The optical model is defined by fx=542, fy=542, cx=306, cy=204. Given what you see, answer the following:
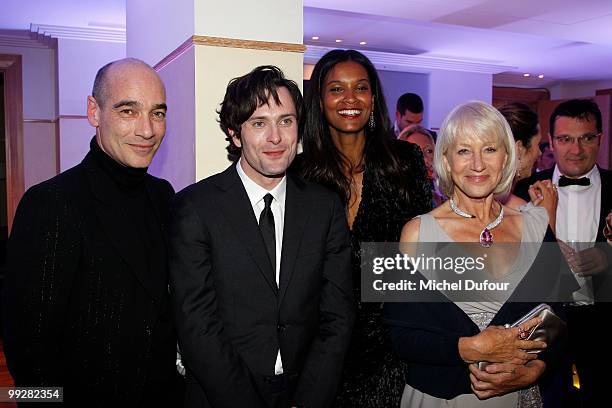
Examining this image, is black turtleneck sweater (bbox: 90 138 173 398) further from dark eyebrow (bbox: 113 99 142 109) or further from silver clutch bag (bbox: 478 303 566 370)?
silver clutch bag (bbox: 478 303 566 370)

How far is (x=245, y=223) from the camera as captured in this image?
1.81 meters

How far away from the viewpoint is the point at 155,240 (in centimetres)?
179

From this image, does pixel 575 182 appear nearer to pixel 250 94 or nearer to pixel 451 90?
pixel 250 94

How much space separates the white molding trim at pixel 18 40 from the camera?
7.43 m

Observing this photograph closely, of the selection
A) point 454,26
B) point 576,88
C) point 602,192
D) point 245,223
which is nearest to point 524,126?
point 602,192

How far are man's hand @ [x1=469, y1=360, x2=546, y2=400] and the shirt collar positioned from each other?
34.5 inches

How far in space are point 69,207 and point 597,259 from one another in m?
2.54

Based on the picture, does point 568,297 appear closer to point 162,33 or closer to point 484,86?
point 162,33

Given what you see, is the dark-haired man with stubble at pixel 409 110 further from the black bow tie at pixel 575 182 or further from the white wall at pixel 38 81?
the white wall at pixel 38 81

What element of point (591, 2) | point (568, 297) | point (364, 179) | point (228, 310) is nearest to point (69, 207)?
point (228, 310)

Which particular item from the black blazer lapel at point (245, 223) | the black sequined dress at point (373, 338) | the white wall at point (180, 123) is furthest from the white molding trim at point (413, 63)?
the black blazer lapel at point (245, 223)

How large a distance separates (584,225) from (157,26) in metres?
2.80

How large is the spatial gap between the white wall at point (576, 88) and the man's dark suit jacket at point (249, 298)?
12834 mm

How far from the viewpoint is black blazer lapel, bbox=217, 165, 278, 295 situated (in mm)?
1780
